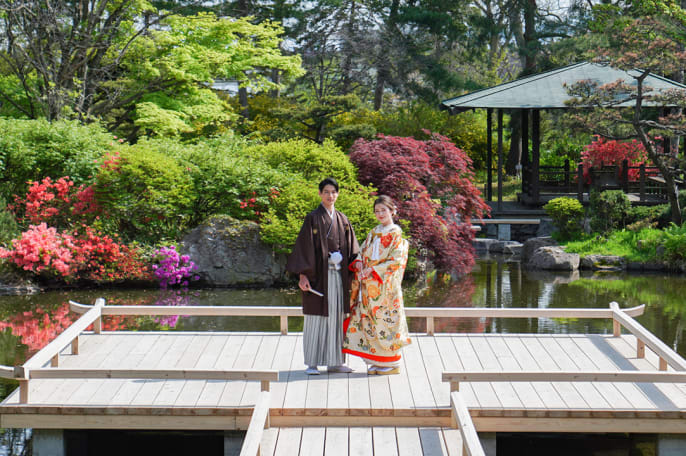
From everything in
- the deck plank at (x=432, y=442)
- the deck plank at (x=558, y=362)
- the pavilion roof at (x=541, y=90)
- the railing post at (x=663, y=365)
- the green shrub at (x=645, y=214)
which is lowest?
the deck plank at (x=432, y=442)

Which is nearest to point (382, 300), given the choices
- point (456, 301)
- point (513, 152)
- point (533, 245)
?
point (456, 301)

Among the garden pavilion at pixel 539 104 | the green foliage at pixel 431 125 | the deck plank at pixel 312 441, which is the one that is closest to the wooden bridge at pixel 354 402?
the deck plank at pixel 312 441

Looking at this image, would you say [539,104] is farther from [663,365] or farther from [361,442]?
[361,442]

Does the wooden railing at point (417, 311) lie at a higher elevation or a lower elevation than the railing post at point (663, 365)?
higher

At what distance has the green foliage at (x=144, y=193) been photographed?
1284 cm

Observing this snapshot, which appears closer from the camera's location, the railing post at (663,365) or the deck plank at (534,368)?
the deck plank at (534,368)

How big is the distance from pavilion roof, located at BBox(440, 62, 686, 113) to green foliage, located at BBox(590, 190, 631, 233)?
2855 millimetres

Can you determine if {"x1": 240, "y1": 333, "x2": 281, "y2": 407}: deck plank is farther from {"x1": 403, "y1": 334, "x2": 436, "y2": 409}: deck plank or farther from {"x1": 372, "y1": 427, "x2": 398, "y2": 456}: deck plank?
{"x1": 403, "y1": 334, "x2": 436, "y2": 409}: deck plank

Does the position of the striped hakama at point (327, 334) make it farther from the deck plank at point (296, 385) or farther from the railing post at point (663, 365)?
the railing post at point (663, 365)

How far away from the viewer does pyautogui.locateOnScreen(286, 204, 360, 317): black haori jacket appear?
573cm

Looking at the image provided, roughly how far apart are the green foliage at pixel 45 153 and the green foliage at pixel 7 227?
1078 mm

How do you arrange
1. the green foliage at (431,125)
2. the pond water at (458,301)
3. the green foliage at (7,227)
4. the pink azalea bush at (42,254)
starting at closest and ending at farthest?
the pond water at (458,301)
the pink azalea bush at (42,254)
the green foliage at (7,227)
the green foliage at (431,125)

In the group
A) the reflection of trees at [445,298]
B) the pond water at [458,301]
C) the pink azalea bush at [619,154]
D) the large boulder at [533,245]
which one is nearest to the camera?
the pond water at [458,301]

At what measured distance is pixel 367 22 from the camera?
24.2m
